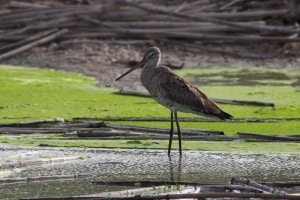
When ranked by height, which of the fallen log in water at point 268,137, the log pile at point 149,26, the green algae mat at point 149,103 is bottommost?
the fallen log in water at point 268,137

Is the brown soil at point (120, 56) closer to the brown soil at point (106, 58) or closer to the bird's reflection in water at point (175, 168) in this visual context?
the brown soil at point (106, 58)

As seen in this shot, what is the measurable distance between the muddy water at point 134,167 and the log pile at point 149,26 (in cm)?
1013

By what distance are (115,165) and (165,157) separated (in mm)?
745

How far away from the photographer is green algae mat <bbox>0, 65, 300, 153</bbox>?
11.7 metres

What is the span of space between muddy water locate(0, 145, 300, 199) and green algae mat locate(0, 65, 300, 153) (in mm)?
330

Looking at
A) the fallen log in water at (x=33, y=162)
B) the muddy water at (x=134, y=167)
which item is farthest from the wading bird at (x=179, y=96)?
the fallen log in water at (x=33, y=162)

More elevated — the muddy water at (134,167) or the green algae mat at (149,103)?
the green algae mat at (149,103)

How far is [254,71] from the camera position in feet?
64.3

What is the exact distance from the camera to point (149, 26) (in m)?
21.8

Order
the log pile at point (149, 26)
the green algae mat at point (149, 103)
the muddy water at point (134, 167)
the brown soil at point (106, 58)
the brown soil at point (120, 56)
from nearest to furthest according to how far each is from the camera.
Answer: the muddy water at point (134, 167) → the green algae mat at point (149, 103) → the brown soil at point (106, 58) → the brown soil at point (120, 56) → the log pile at point (149, 26)

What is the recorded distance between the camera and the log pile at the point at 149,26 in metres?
21.3

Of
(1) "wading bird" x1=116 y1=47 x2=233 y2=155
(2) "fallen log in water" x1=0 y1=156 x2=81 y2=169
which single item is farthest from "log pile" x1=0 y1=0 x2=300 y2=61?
(2) "fallen log in water" x1=0 y1=156 x2=81 y2=169

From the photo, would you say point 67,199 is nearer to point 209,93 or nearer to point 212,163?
point 212,163

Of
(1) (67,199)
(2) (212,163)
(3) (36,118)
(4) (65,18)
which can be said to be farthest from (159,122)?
(4) (65,18)
